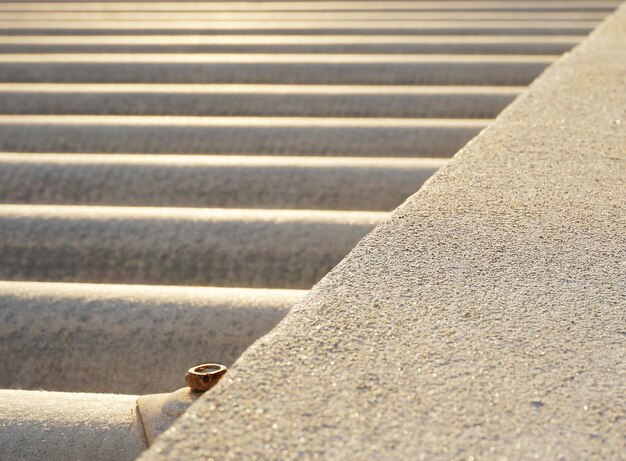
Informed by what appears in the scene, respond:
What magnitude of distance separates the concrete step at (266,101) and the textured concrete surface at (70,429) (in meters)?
1.67

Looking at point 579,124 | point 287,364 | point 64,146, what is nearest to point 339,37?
point 64,146

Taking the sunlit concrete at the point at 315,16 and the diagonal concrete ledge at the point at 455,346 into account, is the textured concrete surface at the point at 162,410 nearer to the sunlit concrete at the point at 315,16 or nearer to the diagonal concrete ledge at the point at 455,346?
the diagonal concrete ledge at the point at 455,346

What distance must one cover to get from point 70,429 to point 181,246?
67 cm

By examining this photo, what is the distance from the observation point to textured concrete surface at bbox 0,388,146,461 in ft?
3.34

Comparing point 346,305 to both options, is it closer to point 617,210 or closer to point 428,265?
point 428,265

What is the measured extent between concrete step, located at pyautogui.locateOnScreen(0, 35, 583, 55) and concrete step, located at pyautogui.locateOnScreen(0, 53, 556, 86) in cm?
19

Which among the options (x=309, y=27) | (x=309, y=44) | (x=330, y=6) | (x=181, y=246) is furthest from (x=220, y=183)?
(x=330, y=6)

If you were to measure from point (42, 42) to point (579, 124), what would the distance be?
8.23ft

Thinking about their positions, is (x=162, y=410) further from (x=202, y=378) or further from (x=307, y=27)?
(x=307, y=27)

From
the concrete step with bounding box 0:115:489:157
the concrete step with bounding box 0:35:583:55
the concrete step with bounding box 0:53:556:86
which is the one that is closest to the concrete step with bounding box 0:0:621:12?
the concrete step with bounding box 0:35:583:55

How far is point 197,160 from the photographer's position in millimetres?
2105

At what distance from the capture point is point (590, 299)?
1.00m

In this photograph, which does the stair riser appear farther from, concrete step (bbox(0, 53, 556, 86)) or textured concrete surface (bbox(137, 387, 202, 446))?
textured concrete surface (bbox(137, 387, 202, 446))

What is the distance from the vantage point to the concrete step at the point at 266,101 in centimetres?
268
